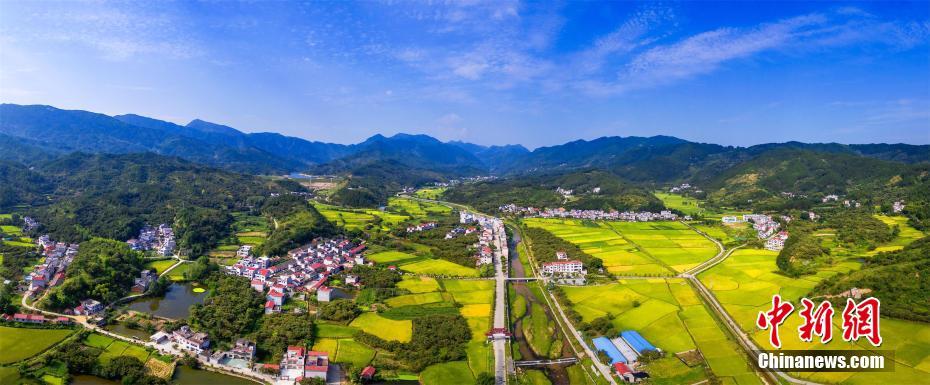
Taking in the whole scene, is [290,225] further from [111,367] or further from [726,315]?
[726,315]

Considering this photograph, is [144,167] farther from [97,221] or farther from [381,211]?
[381,211]

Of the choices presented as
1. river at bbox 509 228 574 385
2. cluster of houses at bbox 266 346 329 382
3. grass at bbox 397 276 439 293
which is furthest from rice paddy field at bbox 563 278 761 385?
cluster of houses at bbox 266 346 329 382

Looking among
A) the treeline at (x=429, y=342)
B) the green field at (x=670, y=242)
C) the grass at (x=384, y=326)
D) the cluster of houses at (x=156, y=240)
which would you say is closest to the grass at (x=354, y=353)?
the treeline at (x=429, y=342)

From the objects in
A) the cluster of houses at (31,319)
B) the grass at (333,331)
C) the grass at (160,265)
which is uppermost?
the grass at (160,265)

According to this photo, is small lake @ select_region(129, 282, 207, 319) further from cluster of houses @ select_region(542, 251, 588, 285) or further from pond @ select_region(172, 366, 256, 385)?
cluster of houses @ select_region(542, 251, 588, 285)

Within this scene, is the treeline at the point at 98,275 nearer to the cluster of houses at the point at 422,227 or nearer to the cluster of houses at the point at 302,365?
the cluster of houses at the point at 302,365

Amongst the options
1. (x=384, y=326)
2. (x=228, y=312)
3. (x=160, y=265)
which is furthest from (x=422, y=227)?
(x=228, y=312)
